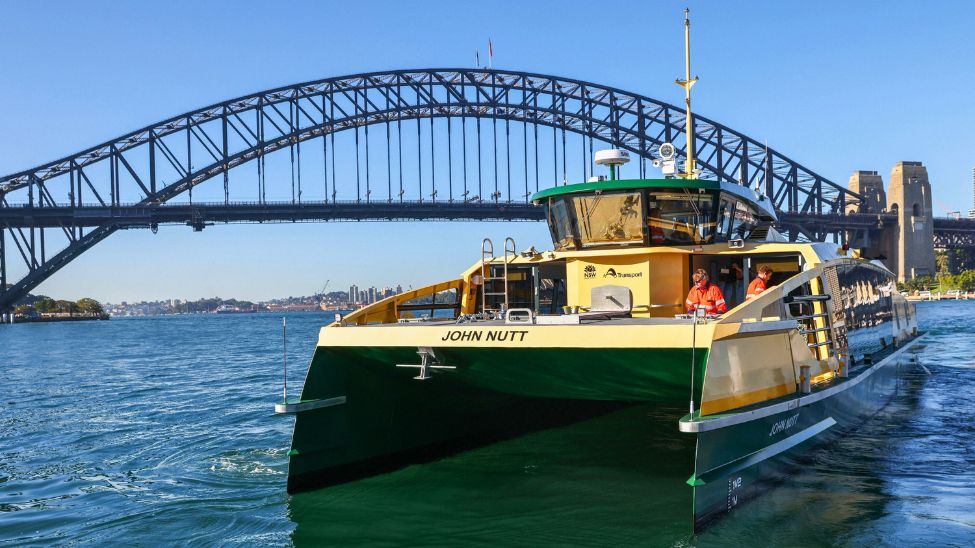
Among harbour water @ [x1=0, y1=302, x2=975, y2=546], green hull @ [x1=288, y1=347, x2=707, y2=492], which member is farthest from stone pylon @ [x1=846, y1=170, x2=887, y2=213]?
green hull @ [x1=288, y1=347, x2=707, y2=492]

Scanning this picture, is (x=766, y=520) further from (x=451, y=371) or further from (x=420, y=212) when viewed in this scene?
(x=420, y=212)

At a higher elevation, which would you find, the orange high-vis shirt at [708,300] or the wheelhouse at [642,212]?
the wheelhouse at [642,212]

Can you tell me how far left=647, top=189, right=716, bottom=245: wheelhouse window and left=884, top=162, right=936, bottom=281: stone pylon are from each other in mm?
122373

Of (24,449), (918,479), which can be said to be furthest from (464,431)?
(24,449)

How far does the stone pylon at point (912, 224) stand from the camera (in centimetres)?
12156

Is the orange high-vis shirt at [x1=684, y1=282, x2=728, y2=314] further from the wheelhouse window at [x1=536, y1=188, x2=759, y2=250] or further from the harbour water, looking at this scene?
the harbour water

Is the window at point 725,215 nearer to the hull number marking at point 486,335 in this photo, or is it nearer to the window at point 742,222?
the window at point 742,222

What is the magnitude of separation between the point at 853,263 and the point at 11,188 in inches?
4133

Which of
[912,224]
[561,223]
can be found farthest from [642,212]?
[912,224]

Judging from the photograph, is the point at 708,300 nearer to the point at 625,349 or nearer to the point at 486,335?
the point at 625,349

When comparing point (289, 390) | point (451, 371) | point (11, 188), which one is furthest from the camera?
point (11, 188)

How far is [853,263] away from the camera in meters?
12.9

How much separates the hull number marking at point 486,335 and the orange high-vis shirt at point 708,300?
271 centimetres

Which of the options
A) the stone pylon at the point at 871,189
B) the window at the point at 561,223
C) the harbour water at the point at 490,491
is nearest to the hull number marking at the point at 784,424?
the harbour water at the point at 490,491
